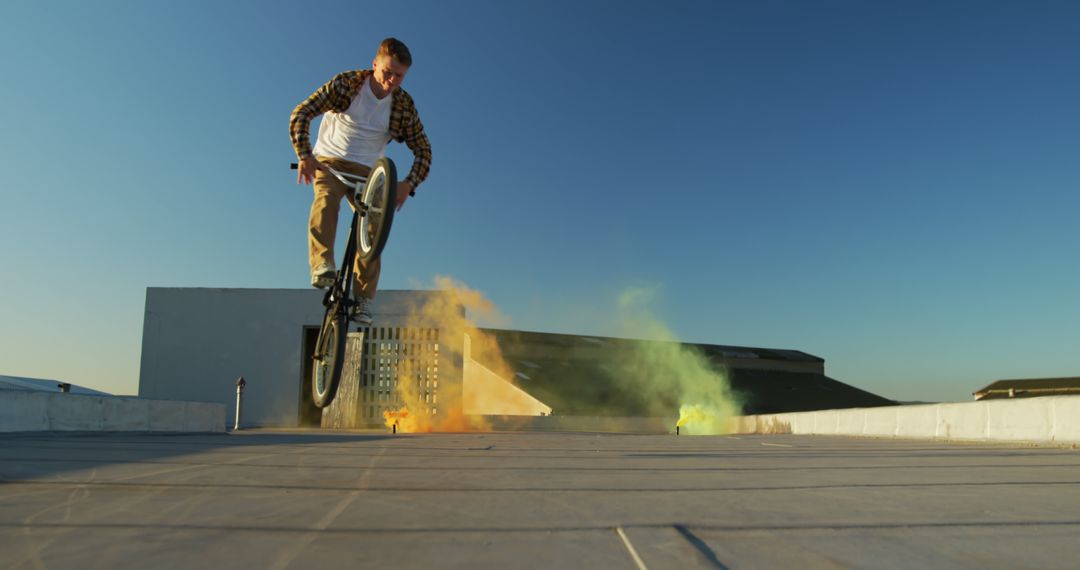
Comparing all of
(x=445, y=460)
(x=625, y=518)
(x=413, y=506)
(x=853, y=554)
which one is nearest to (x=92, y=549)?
(x=413, y=506)

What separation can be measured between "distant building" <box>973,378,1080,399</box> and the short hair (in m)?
49.9

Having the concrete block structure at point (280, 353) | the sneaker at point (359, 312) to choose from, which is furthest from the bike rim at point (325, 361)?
the concrete block structure at point (280, 353)

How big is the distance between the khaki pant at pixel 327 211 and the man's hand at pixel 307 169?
0.34 ft

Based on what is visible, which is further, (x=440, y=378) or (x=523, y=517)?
(x=440, y=378)

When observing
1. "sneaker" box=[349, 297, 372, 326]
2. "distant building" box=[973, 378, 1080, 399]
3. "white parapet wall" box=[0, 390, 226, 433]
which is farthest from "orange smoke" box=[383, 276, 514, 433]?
"distant building" box=[973, 378, 1080, 399]

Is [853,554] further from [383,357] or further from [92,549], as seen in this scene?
[383,357]

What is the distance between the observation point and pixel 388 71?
5090 mm

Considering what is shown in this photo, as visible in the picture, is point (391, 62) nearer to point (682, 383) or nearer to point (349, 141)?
point (349, 141)

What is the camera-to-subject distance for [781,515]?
2.17 m

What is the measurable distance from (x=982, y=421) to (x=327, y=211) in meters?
9.45

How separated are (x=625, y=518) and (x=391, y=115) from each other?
4.40 m

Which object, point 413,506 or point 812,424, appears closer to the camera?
point 413,506

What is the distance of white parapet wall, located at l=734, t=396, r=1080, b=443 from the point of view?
800cm

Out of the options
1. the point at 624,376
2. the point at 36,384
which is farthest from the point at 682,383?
the point at 36,384
